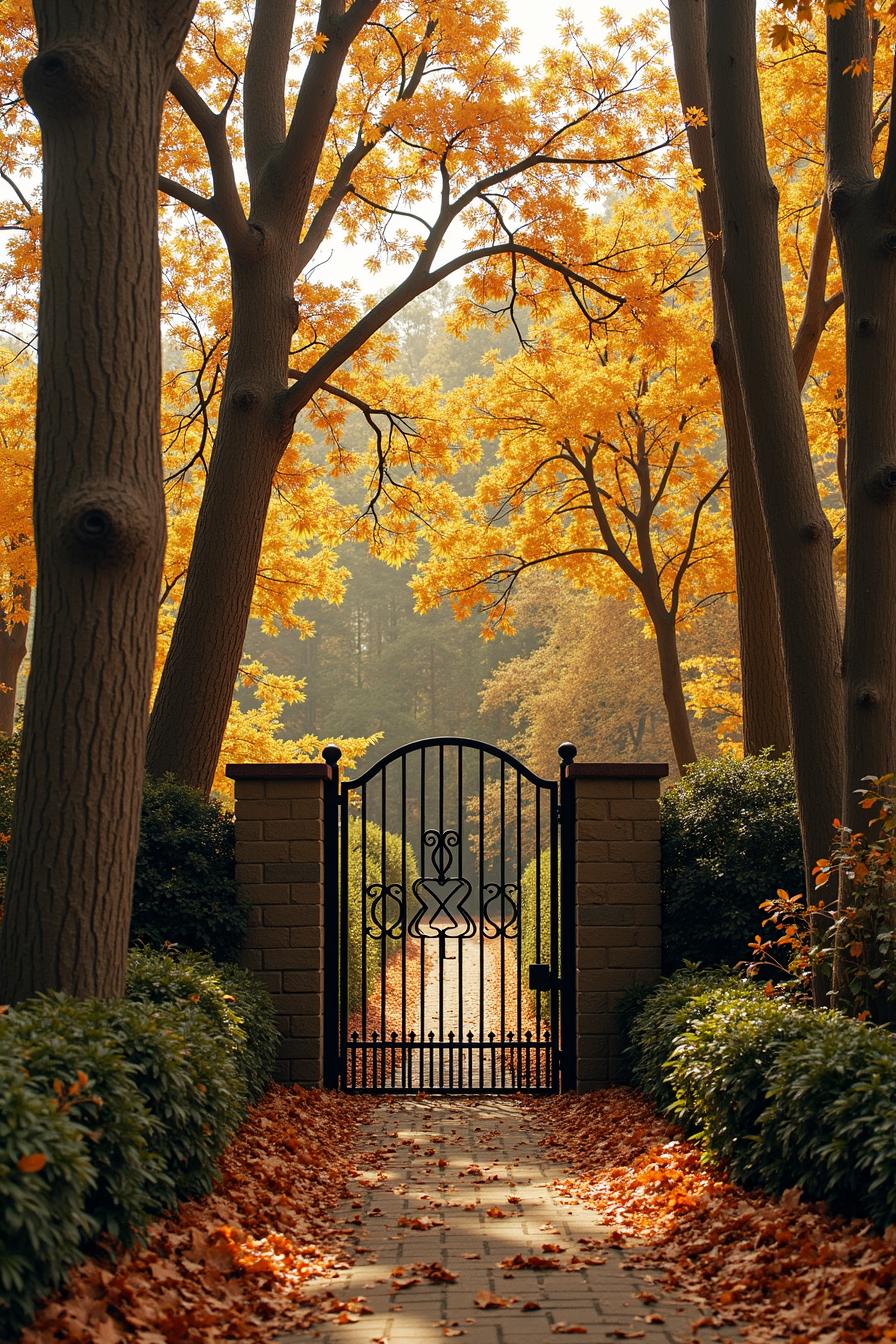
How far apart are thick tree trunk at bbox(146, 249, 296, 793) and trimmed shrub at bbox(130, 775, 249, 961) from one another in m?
0.66

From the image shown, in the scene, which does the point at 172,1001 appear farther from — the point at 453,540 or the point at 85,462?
the point at 453,540

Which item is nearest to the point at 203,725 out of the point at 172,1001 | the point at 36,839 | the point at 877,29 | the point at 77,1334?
the point at 172,1001

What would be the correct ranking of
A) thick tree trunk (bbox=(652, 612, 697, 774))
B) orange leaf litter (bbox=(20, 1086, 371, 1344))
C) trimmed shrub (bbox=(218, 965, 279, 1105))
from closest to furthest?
1. orange leaf litter (bbox=(20, 1086, 371, 1344))
2. trimmed shrub (bbox=(218, 965, 279, 1105))
3. thick tree trunk (bbox=(652, 612, 697, 774))

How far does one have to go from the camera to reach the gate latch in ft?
28.4

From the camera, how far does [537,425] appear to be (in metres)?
16.7

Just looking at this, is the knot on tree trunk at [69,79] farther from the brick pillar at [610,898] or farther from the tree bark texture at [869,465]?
the brick pillar at [610,898]

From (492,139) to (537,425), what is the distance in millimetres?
6207

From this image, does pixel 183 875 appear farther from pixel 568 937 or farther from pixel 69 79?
pixel 69 79

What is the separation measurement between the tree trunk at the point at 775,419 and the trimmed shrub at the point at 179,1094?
10.8 ft

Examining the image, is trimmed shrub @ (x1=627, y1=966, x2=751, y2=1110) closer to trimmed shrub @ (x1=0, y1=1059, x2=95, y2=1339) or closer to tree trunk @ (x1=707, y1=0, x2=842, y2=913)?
tree trunk @ (x1=707, y1=0, x2=842, y2=913)

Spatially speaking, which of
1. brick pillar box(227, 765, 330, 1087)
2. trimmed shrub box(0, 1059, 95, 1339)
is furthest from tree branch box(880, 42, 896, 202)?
trimmed shrub box(0, 1059, 95, 1339)

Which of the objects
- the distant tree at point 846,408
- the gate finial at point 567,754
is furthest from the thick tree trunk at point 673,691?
the distant tree at point 846,408

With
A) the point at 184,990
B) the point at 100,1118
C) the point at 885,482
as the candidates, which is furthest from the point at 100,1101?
the point at 885,482

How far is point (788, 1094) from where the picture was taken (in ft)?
16.5
